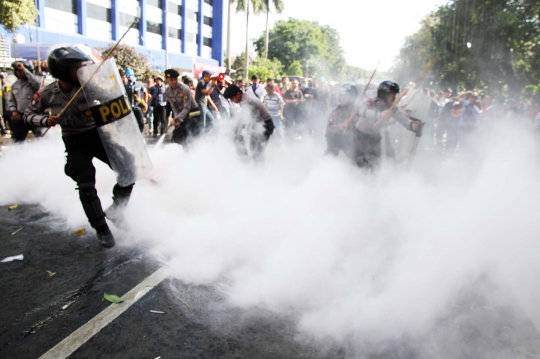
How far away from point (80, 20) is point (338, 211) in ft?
115

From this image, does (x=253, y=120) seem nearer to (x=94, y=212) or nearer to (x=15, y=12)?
(x=94, y=212)

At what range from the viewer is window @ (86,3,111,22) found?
34938mm

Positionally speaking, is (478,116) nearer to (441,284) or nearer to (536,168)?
(536,168)

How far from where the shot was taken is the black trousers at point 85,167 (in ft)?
12.4

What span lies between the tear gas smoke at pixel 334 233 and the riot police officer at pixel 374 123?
0.23 m

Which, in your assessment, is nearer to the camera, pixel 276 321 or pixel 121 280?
pixel 276 321

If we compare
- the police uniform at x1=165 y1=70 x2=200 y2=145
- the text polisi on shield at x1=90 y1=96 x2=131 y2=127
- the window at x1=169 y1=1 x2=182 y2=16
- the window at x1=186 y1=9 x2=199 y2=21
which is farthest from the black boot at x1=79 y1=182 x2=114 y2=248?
the window at x1=186 y1=9 x2=199 y2=21

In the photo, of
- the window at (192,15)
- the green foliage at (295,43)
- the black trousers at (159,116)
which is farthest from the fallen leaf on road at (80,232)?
the green foliage at (295,43)

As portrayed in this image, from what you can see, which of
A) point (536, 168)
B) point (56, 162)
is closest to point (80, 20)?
point (56, 162)

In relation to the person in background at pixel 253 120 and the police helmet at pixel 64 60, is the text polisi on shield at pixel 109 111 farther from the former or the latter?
the person in background at pixel 253 120

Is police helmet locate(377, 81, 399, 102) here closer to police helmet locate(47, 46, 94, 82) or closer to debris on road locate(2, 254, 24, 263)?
police helmet locate(47, 46, 94, 82)

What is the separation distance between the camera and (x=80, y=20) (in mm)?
33812

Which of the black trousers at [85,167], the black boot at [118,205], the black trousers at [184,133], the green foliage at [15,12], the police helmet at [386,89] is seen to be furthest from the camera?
the green foliage at [15,12]

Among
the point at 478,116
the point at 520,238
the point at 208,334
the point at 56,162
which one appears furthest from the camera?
the point at 478,116
